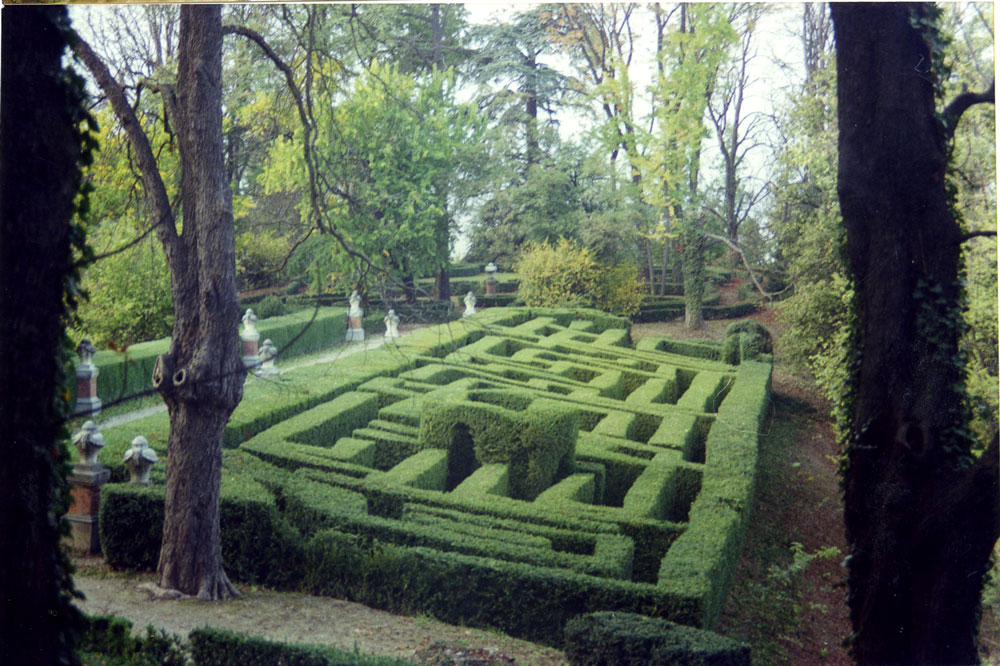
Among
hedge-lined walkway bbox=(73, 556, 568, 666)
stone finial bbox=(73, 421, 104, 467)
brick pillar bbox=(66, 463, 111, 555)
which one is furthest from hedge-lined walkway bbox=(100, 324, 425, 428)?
hedge-lined walkway bbox=(73, 556, 568, 666)

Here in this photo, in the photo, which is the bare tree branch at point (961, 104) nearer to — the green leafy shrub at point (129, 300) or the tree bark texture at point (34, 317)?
the green leafy shrub at point (129, 300)

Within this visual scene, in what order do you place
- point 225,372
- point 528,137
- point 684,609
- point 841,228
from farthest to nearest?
point 528,137 < point 225,372 < point 841,228 < point 684,609

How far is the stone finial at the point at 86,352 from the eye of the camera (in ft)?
16.8

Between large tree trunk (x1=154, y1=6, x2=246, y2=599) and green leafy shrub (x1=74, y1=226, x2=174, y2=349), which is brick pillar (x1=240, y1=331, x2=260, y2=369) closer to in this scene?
large tree trunk (x1=154, y1=6, x2=246, y2=599)

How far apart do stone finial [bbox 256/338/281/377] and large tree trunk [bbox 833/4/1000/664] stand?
3718 millimetres

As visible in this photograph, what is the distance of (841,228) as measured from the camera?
183 inches

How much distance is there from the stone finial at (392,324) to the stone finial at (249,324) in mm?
870

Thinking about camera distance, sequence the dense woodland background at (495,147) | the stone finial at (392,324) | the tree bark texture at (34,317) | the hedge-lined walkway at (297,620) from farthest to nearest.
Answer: the stone finial at (392,324) → the dense woodland background at (495,147) → the tree bark texture at (34,317) → the hedge-lined walkway at (297,620)

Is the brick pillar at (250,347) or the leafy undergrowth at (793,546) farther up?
the brick pillar at (250,347)

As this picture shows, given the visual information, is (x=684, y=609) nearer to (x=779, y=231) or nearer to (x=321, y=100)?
(x=779, y=231)

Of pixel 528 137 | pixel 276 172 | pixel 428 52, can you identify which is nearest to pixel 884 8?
pixel 528 137

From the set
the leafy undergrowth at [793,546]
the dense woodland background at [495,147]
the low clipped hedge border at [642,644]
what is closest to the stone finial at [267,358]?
the dense woodland background at [495,147]

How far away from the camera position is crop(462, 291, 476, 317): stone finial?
5449 millimetres

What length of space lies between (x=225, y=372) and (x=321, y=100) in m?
2.03
